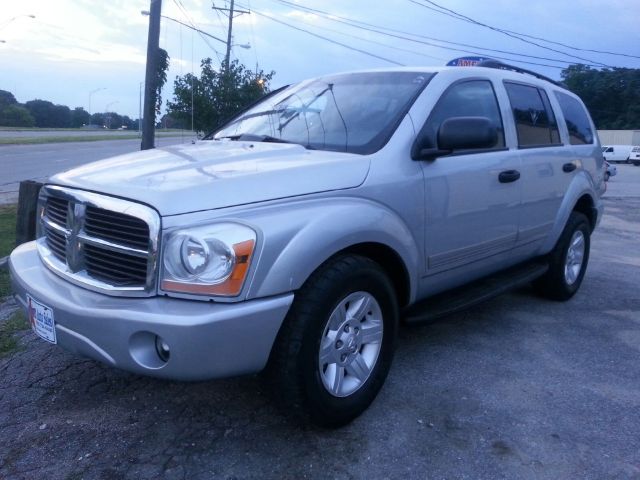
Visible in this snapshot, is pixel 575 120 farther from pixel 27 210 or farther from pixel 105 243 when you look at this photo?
pixel 27 210

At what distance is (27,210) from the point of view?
A: 18.0 feet

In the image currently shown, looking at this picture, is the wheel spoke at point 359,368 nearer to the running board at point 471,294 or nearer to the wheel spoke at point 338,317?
the wheel spoke at point 338,317

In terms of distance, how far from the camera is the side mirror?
131 inches

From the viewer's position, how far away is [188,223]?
250cm

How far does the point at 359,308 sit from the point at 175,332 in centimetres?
99

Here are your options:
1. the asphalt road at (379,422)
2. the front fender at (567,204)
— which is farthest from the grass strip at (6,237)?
the front fender at (567,204)

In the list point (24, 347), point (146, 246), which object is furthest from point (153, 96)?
point (146, 246)

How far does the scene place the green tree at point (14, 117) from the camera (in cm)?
6762

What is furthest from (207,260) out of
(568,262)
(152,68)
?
(152,68)

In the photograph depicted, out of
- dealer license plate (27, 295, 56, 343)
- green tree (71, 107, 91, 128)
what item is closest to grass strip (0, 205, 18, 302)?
dealer license plate (27, 295, 56, 343)

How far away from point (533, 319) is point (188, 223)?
341 cm

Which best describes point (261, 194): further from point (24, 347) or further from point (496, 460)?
point (24, 347)

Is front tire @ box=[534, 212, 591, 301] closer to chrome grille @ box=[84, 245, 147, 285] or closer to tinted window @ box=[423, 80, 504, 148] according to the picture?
tinted window @ box=[423, 80, 504, 148]

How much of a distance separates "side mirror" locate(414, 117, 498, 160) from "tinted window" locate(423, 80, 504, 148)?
0.11 meters
